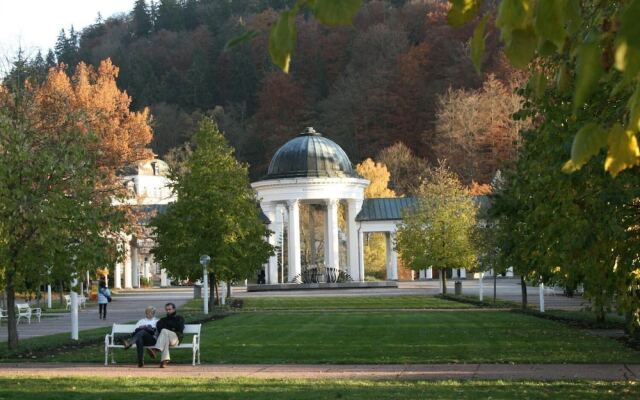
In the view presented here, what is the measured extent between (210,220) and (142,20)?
4704 inches

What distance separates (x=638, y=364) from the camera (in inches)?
665

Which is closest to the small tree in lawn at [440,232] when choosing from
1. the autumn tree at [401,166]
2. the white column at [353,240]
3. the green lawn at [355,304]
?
the green lawn at [355,304]

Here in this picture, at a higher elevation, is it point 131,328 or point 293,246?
point 293,246

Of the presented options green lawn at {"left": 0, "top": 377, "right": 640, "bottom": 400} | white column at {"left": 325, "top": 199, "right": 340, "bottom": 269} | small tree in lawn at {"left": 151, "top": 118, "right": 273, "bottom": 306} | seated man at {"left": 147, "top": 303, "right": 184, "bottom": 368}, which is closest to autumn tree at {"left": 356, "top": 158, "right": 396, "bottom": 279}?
white column at {"left": 325, "top": 199, "right": 340, "bottom": 269}

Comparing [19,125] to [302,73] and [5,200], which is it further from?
[302,73]

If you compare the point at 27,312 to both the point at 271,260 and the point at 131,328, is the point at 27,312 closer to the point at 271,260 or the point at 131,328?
the point at 131,328

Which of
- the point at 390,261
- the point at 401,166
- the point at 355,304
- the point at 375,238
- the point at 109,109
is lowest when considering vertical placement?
the point at 355,304

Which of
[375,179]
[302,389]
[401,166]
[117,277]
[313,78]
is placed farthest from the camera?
[313,78]

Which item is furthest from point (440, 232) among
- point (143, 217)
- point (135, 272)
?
point (135, 272)

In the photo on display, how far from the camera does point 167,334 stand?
19.2 meters

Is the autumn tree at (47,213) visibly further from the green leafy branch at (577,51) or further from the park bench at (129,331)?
the green leafy branch at (577,51)

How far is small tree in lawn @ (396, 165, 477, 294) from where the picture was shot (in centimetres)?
5222

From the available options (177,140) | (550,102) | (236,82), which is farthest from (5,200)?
(236,82)

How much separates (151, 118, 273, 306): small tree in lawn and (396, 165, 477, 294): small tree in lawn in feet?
41.2
